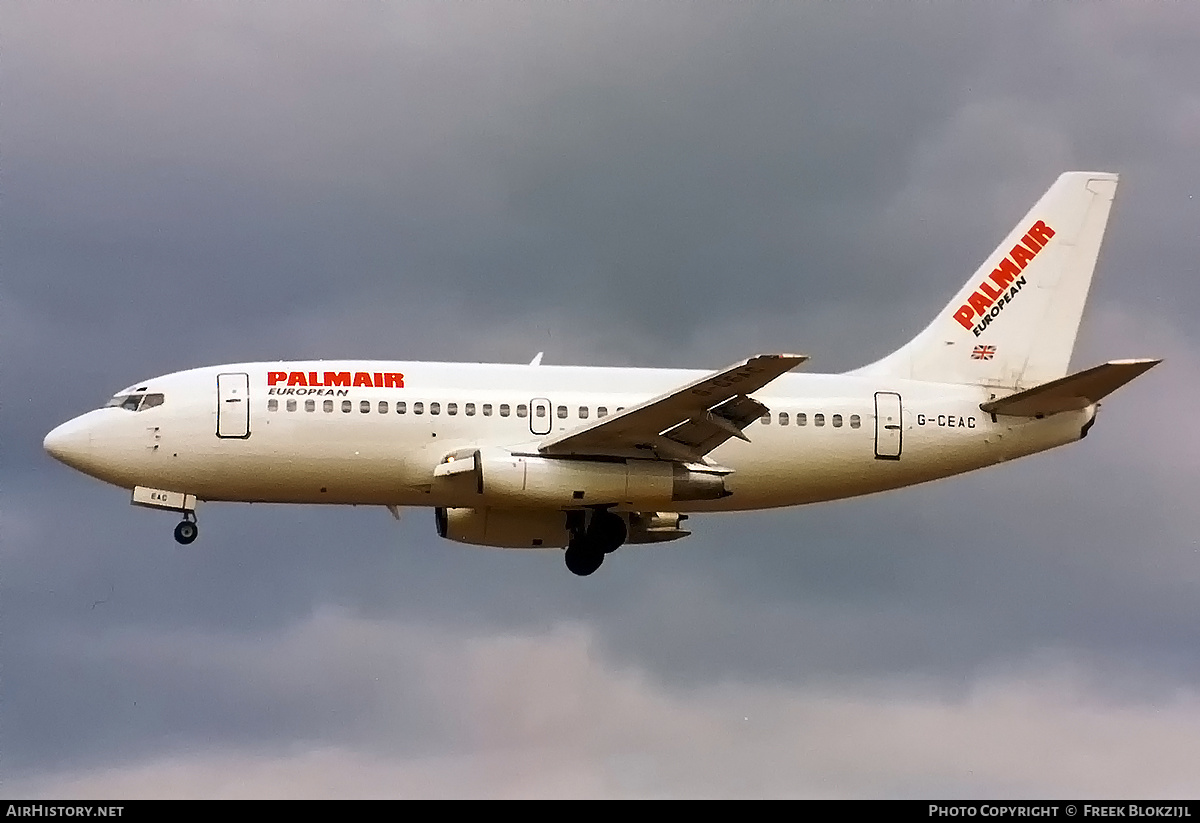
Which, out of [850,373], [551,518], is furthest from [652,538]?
[850,373]

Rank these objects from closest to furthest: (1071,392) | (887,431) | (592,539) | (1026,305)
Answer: (1071,392) < (592,539) < (887,431) < (1026,305)

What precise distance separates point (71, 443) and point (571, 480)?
44.5 ft

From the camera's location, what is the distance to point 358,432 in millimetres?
57594

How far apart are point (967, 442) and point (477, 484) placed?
46.7ft

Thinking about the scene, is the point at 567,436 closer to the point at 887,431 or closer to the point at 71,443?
the point at 887,431

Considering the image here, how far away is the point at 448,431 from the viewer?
58.2m

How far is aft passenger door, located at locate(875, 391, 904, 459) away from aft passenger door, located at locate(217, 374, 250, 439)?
17.6 metres

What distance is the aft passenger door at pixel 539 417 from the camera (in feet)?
194

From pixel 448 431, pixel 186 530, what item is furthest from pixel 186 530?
pixel 448 431

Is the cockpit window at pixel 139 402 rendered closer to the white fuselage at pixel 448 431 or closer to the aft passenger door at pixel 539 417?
the white fuselage at pixel 448 431

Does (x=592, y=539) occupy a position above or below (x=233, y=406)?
below

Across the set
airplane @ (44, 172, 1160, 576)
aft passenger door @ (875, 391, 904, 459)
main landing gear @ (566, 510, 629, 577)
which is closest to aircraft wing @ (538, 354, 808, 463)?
airplane @ (44, 172, 1160, 576)

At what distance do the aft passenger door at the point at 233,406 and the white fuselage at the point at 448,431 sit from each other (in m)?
0.05

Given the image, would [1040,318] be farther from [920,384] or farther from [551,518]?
[551,518]
